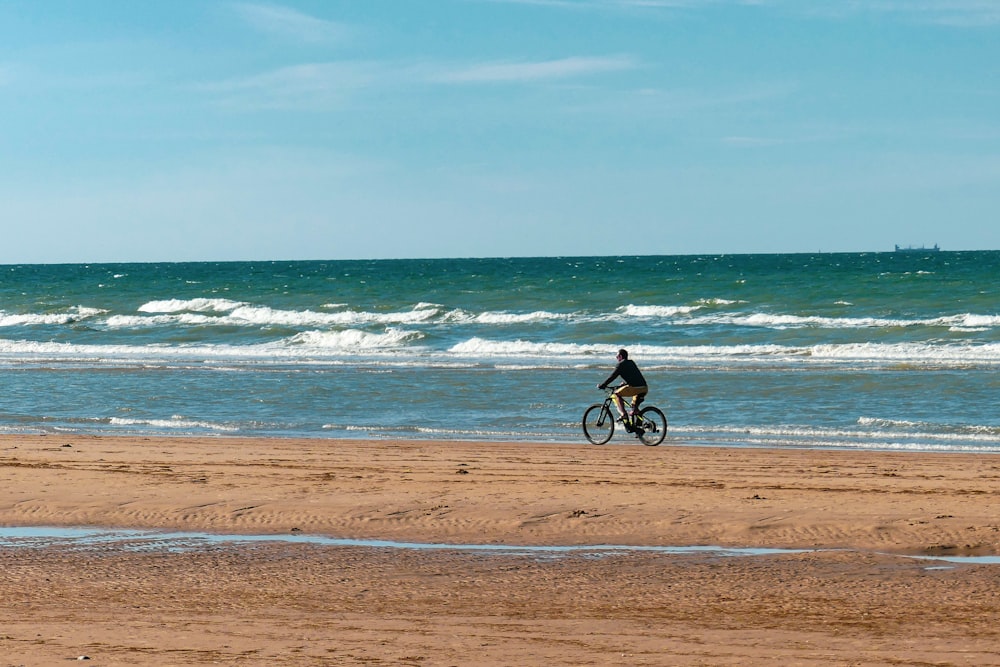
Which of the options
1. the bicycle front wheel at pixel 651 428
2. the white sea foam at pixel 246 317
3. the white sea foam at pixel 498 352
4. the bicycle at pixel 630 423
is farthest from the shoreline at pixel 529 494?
the white sea foam at pixel 246 317

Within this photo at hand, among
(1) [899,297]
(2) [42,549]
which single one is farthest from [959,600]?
(1) [899,297]

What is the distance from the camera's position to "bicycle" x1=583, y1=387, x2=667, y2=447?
1666 cm

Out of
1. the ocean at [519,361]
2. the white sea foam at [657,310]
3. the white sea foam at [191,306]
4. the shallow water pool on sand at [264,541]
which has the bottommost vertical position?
the shallow water pool on sand at [264,541]

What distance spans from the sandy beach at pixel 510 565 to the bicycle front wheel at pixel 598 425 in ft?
8.96

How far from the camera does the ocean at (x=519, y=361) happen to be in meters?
18.3

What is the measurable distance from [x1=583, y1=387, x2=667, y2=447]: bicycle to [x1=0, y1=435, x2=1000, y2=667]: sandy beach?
240 centimetres

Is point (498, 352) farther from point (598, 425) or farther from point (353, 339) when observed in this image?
point (598, 425)

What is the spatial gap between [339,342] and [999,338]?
70.6ft

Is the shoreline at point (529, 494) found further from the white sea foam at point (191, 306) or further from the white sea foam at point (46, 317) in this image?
the white sea foam at point (191, 306)

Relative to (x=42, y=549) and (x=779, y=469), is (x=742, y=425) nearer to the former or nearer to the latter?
(x=779, y=469)

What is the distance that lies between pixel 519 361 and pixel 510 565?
870 inches

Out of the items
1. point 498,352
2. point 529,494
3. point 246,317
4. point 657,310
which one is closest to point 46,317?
point 246,317

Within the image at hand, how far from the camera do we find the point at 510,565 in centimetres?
852

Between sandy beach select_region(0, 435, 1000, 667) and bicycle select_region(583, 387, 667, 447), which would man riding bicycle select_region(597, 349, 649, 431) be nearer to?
bicycle select_region(583, 387, 667, 447)
